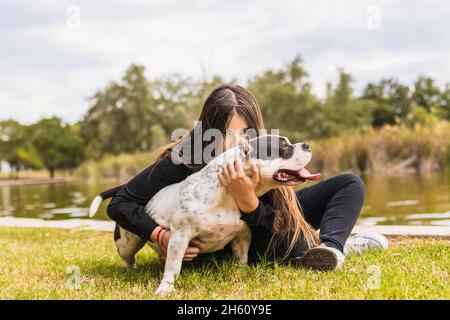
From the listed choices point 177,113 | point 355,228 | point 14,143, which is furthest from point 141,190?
point 14,143

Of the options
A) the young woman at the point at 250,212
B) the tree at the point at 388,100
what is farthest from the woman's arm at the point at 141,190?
the tree at the point at 388,100

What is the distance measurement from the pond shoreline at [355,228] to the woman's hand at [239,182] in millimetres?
2178

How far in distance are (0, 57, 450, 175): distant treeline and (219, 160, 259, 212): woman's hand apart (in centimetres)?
2999

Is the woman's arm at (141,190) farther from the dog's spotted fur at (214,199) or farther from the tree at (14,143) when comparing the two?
the tree at (14,143)

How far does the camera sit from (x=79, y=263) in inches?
162

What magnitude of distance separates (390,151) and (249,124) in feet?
52.1

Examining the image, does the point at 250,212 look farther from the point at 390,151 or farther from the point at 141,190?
the point at 390,151

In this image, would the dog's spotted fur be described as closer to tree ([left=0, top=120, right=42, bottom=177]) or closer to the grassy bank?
the grassy bank

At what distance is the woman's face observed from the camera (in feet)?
10.6

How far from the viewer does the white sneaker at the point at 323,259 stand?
3074 mm

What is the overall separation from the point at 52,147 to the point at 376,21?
141 ft
